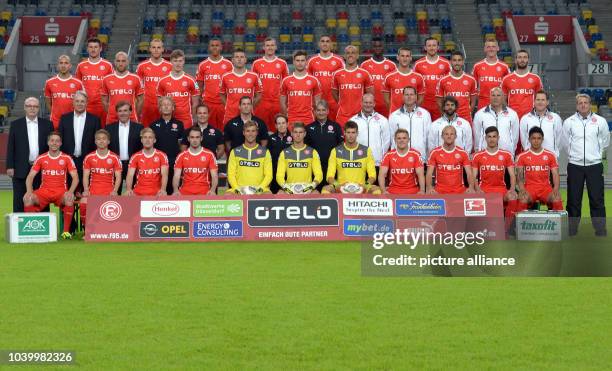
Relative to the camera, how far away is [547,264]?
859cm

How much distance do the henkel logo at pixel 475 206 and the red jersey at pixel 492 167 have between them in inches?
27.9

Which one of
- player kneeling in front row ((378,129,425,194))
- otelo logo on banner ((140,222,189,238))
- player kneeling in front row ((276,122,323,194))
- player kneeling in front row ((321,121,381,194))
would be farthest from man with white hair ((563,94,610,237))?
otelo logo on banner ((140,222,189,238))

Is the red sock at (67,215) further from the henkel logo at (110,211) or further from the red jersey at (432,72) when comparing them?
the red jersey at (432,72)

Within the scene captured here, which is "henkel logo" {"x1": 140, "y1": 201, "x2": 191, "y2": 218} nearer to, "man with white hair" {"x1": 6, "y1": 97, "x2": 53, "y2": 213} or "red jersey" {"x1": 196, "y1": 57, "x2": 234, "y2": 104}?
"man with white hair" {"x1": 6, "y1": 97, "x2": 53, "y2": 213}

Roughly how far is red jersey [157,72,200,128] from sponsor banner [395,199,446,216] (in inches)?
141

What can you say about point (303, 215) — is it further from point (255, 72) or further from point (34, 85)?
point (34, 85)

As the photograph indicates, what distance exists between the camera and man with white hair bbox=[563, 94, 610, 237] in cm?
1174

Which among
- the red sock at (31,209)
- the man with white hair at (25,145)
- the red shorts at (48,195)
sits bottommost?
the red sock at (31,209)

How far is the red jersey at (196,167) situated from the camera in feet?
38.5

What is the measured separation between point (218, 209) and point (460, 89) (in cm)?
391

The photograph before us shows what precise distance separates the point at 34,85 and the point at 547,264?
97.5 ft

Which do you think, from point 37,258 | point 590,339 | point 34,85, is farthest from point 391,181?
point 34,85

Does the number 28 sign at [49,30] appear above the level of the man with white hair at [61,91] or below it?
above

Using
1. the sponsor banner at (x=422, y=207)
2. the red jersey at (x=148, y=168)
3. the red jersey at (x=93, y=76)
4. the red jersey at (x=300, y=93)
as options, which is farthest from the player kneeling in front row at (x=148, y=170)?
the sponsor banner at (x=422, y=207)
